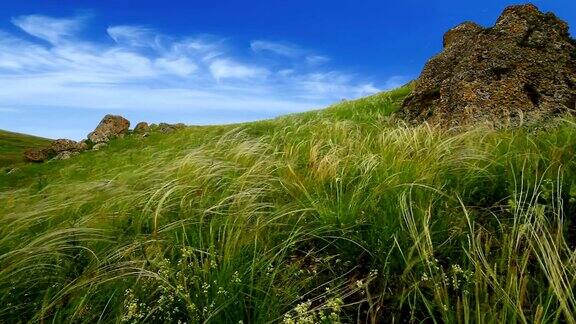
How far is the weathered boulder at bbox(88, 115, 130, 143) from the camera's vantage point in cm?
2794

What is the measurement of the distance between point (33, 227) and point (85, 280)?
2073mm

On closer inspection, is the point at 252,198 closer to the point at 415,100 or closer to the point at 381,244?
the point at 381,244

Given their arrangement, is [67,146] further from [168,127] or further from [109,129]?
[168,127]

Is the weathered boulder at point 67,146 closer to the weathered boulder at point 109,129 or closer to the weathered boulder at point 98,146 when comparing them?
the weathered boulder at point 98,146

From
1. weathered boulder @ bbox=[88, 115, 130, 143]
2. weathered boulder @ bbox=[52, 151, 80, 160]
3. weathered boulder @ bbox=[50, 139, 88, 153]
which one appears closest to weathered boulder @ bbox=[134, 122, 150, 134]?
weathered boulder @ bbox=[88, 115, 130, 143]

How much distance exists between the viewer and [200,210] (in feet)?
12.7

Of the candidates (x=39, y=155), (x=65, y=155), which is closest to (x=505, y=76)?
(x=65, y=155)

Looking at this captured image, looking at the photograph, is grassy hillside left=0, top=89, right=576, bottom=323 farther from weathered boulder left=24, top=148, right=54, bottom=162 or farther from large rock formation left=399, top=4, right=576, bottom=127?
weathered boulder left=24, top=148, right=54, bottom=162

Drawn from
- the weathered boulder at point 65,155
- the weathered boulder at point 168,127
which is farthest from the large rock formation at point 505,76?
the weathered boulder at point 168,127

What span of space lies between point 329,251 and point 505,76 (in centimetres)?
661

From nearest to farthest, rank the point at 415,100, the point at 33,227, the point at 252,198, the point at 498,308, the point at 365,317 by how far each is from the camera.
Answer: the point at 498,308 → the point at 365,317 → the point at 252,198 → the point at 33,227 → the point at 415,100

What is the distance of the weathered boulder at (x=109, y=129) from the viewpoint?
1100 inches

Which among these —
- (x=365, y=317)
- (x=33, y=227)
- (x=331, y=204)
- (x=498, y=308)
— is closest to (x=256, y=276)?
(x=365, y=317)

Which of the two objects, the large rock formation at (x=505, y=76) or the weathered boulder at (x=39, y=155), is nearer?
the large rock formation at (x=505, y=76)
